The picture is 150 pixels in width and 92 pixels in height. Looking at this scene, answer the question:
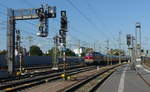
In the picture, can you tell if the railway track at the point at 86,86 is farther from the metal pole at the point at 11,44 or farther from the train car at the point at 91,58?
the train car at the point at 91,58

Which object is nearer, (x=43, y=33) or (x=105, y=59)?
(x=43, y=33)

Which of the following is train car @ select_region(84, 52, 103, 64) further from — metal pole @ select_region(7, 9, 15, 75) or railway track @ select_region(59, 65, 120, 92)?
railway track @ select_region(59, 65, 120, 92)

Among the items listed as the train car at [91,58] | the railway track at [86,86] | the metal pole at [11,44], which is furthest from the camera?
the train car at [91,58]

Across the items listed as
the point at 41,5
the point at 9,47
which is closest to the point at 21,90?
the point at 9,47

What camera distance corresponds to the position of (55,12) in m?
48.6

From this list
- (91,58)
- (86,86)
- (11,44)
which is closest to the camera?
(86,86)

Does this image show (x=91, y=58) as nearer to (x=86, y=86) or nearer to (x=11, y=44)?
(x=11, y=44)

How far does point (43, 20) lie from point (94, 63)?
43.2 metres

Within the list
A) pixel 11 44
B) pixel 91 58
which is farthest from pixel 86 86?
pixel 91 58

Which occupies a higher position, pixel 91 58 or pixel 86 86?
pixel 91 58

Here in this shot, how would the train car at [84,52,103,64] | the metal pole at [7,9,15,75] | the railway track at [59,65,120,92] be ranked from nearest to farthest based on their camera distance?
the railway track at [59,65,120,92] → the metal pole at [7,9,15,75] → the train car at [84,52,103,64]

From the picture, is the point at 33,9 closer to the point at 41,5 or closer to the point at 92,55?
the point at 41,5

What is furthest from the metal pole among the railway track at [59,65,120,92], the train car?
the train car

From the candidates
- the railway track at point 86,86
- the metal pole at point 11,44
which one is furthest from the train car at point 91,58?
the railway track at point 86,86
